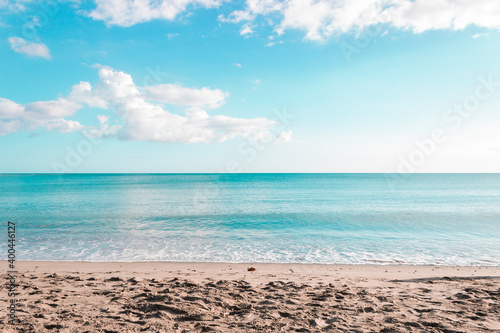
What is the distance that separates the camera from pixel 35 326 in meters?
4.93

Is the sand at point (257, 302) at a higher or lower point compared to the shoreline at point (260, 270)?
higher

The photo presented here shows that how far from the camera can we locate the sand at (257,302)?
16.8 feet

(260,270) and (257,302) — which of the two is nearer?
(257,302)

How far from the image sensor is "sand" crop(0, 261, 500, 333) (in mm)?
5121

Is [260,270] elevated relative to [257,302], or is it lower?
lower

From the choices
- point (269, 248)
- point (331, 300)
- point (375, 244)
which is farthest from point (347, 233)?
point (331, 300)

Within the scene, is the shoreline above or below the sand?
below

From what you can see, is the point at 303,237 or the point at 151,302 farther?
the point at 303,237

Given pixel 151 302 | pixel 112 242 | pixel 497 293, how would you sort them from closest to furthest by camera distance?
pixel 151 302
pixel 497 293
pixel 112 242

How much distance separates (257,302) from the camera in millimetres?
6293

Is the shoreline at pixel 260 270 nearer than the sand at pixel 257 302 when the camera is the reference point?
No

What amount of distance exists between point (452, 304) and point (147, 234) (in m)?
15.4

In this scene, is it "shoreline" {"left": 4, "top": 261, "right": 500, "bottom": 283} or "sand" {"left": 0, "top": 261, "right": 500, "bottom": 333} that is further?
"shoreline" {"left": 4, "top": 261, "right": 500, "bottom": 283}

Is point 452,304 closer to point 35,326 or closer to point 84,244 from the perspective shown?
point 35,326
